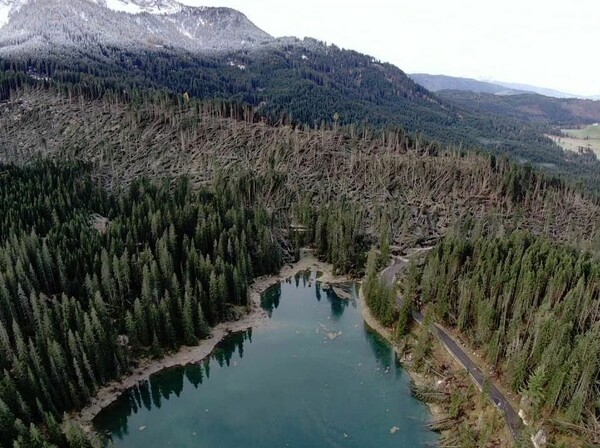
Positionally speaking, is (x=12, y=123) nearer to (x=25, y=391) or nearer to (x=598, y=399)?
(x=25, y=391)

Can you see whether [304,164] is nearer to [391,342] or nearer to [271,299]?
[271,299]

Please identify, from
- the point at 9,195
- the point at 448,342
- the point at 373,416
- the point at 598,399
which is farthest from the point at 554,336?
the point at 9,195

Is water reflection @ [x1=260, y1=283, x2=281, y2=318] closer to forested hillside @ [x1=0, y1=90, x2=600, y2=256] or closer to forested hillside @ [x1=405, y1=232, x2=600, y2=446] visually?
forested hillside @ [x1=405, y1=232, x2=600, y2=446]

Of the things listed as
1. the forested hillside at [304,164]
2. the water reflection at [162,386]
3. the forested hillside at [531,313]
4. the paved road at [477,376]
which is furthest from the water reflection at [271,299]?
the forested hillside at [304,164]

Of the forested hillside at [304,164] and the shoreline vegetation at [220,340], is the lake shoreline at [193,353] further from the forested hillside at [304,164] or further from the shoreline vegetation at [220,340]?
the forested hillside at [304,164]

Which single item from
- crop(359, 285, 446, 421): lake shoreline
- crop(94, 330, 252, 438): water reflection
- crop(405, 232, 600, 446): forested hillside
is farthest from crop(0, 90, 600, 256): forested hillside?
crop(94, 330, 252, 438): water reflection

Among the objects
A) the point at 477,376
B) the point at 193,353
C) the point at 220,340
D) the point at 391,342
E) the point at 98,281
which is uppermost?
the point at 98,281

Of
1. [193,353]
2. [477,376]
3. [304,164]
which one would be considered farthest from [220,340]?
[304,164]

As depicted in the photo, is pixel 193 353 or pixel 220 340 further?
pixel 220 340
